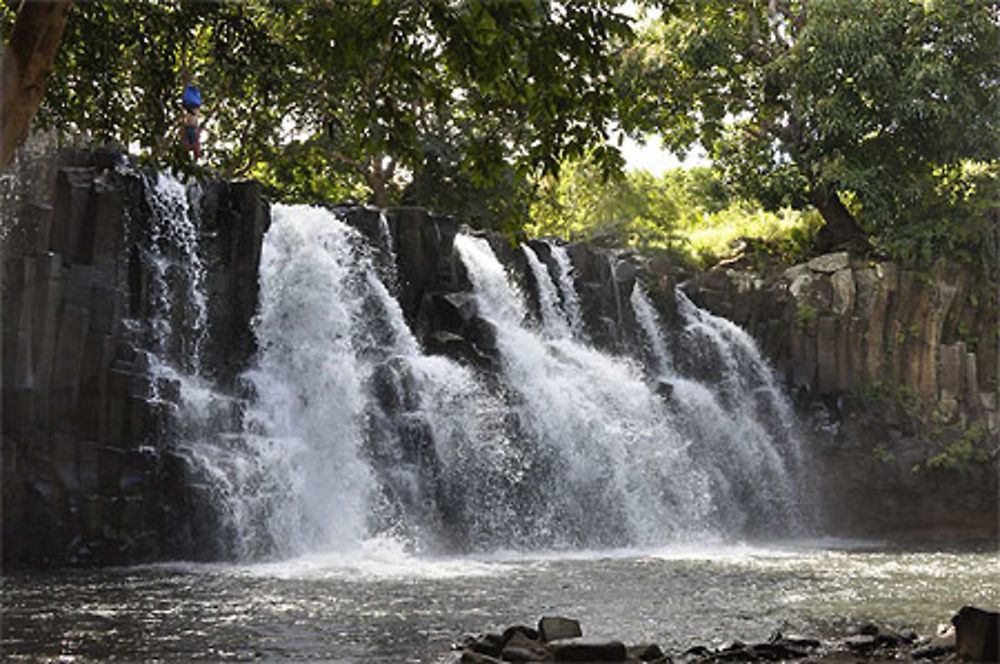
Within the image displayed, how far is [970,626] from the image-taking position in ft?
27.9

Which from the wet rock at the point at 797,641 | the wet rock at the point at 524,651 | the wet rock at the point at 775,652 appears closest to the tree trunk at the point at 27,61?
the wet rock at the point at 524,651

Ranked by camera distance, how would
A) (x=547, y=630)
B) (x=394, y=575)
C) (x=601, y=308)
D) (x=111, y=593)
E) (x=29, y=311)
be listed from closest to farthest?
→ (x=547, y=630) < (x=111, y=593) < (x=394, y=575) < (x=29, y=311) < (x=601, y=308)

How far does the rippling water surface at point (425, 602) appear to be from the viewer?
1023 centimetres

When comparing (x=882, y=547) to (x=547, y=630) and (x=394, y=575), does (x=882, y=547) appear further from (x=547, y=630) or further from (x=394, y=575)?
(x=547, y=630)

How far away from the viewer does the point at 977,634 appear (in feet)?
27.4

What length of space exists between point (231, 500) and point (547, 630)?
9.63m

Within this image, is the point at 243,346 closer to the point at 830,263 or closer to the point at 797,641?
the point at 797,641

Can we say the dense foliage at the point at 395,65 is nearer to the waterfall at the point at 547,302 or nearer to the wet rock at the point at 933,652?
the wet rock at the point at 933,652

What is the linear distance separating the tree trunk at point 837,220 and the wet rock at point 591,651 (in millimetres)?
23170

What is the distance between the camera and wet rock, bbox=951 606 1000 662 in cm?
816

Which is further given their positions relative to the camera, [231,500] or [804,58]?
[804,58]

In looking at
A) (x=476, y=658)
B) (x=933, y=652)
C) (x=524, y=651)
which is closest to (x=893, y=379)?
(x=933, y=652)

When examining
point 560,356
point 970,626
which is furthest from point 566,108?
point 560,356

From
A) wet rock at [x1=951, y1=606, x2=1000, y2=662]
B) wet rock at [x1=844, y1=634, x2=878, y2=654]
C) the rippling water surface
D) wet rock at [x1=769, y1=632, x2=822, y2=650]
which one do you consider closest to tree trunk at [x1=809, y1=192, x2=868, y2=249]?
the rippling water surface
